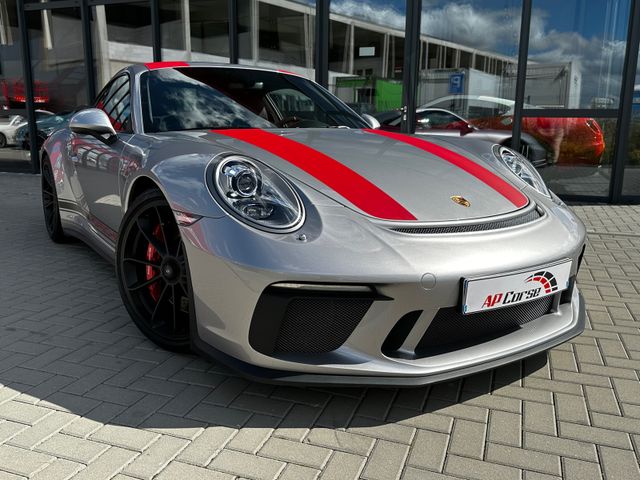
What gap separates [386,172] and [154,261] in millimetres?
1105

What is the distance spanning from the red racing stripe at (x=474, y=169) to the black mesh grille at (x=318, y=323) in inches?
38.8

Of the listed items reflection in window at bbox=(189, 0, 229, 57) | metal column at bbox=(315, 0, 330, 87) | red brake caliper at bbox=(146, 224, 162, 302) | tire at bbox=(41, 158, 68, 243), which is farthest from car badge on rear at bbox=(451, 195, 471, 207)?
reflection in window at bbox=(189, 0, 229, 57)

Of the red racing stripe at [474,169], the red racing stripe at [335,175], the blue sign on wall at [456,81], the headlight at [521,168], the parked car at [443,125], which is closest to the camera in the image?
the red racing stripe at [335,175]

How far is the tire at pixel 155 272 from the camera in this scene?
234cm

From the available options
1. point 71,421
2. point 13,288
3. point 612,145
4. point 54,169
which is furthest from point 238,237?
point 612,145

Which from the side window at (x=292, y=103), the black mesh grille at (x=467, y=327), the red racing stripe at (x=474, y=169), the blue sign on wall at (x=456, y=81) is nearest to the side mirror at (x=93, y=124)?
the side window at (x=292, y=103)

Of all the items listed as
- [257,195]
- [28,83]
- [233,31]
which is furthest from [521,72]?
[28,83]

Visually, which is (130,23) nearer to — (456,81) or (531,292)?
(456,81)

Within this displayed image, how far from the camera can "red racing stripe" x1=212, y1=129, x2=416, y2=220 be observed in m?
2.07

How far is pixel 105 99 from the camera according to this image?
3711 millimetres

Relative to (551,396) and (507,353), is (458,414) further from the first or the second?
(551,396)

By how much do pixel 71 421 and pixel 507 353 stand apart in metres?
1.56

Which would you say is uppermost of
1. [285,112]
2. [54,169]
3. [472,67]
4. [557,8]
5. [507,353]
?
[557,8]

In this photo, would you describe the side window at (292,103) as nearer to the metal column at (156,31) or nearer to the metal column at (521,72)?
the metal column at (521,72)
